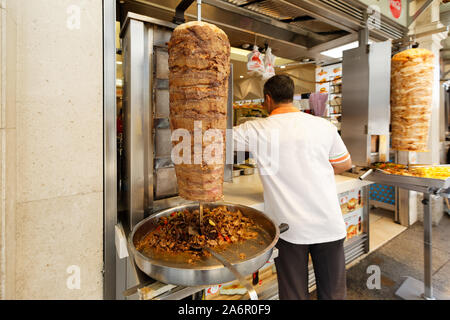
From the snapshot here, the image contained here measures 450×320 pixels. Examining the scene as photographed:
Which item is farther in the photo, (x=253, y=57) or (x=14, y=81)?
(x=253, y=57)

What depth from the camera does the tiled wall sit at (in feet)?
3.56

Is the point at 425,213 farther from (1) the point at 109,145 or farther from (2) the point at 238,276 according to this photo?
(1) the point at 109,145

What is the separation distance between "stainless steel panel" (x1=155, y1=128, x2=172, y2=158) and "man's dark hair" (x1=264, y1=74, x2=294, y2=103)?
0.85 metres

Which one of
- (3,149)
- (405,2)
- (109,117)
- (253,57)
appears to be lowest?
(3,149)

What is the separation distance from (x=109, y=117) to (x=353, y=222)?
3279 mm

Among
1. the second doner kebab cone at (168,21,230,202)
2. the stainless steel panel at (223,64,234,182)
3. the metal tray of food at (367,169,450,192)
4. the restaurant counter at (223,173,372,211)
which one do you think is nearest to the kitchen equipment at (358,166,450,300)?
the metal tray of food at (367,169,450,192)

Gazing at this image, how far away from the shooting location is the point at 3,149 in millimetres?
935

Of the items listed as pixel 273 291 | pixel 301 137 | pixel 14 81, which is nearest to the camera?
pixel 14 81

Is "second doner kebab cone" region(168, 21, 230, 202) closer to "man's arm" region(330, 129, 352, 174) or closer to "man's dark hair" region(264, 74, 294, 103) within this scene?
"man's dark hair" region(264, 74, 294, 103)

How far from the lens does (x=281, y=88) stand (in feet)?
5.66

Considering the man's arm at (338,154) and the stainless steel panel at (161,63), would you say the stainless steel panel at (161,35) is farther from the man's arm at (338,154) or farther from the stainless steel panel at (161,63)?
the man's arm at (338,154)

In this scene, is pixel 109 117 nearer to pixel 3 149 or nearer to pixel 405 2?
pixel 3 149

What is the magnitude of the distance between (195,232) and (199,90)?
2.11ft
